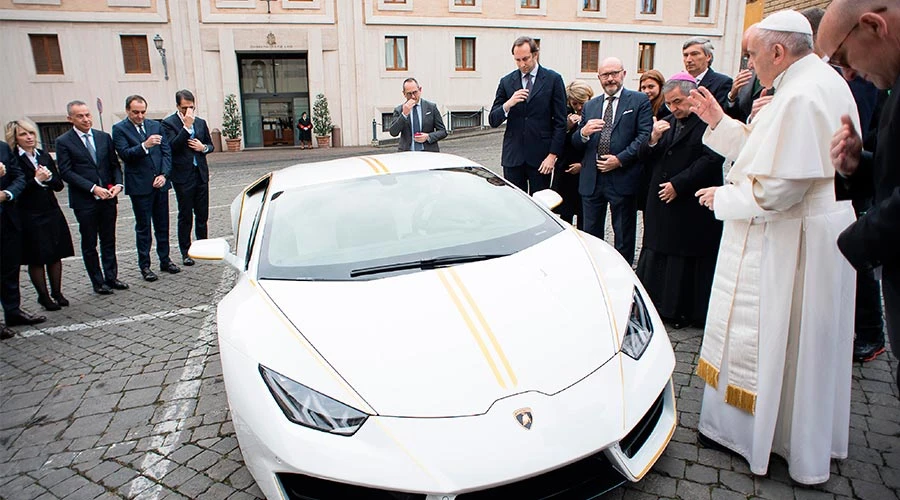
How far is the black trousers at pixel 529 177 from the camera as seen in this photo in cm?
582

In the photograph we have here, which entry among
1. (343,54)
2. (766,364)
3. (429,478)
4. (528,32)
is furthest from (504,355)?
(528,32)

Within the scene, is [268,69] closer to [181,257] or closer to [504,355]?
[181,257]

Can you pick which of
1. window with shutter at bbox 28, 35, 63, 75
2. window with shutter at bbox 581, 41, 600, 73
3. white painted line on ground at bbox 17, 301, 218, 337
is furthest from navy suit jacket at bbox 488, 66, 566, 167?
window with shutter at bbox 28, 35, 63, 75

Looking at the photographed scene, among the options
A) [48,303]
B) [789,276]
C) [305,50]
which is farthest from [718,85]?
[305,50]

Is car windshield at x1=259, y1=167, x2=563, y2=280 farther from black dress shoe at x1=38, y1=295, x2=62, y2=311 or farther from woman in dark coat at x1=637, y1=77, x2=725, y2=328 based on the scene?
black dress shoe at x1=38, y1=295, x2=62, y2=311

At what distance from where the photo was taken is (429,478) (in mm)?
1837

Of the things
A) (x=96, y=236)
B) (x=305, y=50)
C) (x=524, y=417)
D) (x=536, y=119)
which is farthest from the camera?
(x=305, y=50)

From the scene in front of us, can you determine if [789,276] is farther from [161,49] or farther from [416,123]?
[161,49]

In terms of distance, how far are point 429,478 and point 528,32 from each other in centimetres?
2909

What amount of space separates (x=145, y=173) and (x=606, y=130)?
16.4 feet

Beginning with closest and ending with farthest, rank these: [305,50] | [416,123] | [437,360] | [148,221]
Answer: [437,360], [148,221], [416,123], [305,50]

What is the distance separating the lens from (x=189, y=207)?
6973mm

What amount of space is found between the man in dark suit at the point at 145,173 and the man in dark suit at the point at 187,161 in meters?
0.16

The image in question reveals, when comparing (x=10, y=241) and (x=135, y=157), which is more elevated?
(x=135, y=157)
